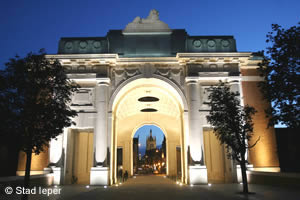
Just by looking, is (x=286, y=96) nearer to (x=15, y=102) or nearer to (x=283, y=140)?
(x=15, y=102)

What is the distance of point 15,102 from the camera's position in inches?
426

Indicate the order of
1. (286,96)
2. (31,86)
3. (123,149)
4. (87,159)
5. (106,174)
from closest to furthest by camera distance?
(286,96) < (31,86) < (106,174) < (87,159) < (123,149)

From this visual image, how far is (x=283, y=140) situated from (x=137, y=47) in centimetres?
1548

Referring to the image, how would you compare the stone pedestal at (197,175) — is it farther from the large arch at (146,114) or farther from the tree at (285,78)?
the tree at (285,78)

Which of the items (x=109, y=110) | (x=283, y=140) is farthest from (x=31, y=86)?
(x=283, y=140)

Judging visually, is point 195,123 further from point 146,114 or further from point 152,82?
point 146,114

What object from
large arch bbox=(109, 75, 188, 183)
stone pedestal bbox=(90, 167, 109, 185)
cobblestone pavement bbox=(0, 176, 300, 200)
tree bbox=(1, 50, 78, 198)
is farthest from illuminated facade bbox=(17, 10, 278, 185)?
tree bbox=(1, 50, 78, 198)

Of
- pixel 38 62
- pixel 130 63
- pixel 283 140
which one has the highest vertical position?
pixel 130 63

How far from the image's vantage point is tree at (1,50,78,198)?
35.4ft

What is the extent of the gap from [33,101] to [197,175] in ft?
42.4

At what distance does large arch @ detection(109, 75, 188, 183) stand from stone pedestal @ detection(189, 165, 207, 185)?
1.46 m

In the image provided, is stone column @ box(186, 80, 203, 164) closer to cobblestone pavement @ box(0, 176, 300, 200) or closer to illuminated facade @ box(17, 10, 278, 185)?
illuminated facade @ box(17, 10, 278, 185)

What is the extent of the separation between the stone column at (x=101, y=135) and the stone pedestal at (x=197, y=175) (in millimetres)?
6304


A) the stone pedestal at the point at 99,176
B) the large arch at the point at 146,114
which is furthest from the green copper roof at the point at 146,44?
the stone pedestal at the point at 99,176
